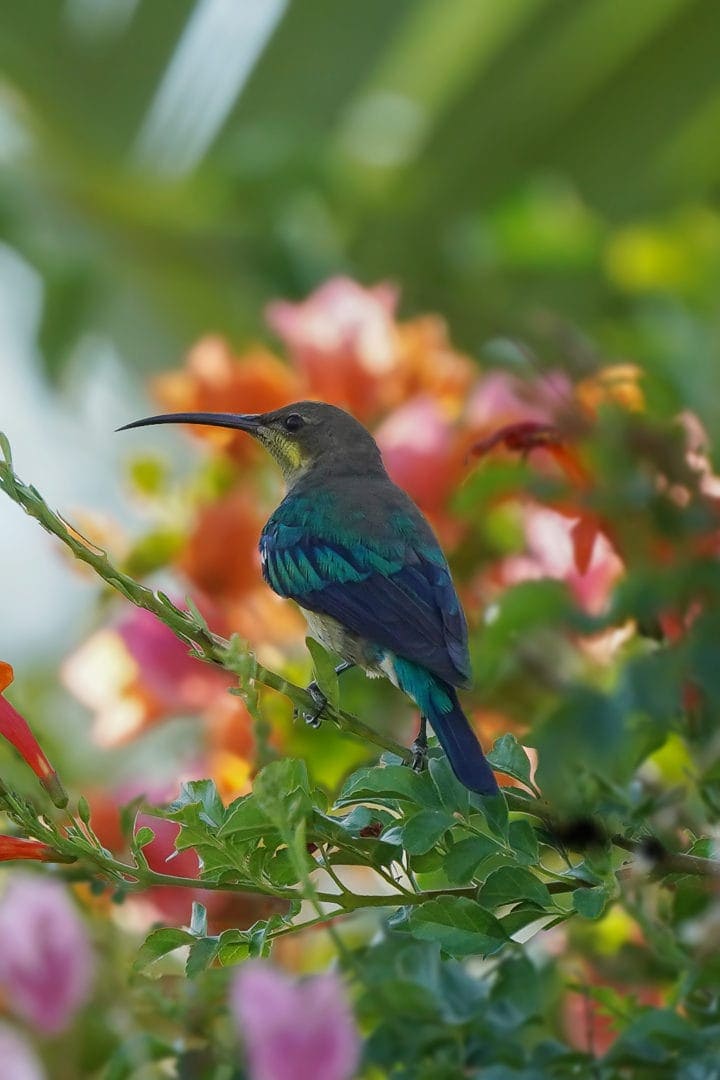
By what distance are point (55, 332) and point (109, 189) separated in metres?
0.96

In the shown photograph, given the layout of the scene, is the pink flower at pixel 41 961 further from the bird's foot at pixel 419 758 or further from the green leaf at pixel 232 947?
the bird's foot at pixel 419 758

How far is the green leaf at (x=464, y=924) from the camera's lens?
2.65 feet

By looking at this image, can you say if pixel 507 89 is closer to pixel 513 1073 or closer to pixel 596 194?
pixel 596 194

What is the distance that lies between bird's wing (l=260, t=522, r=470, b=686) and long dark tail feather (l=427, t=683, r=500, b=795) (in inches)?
3.2

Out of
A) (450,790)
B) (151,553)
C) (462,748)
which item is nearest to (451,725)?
(462,748)

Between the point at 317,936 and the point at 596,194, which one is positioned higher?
the point at 596,194

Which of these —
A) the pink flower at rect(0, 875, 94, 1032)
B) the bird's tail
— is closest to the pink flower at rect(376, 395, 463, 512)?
the bird's tail

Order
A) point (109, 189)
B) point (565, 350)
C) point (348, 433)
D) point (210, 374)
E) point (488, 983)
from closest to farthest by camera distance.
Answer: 1. point (488, 983)
2. point (565, 350)
3. point (210, 374)
4. point (348, 433)
5. point (109, 189)

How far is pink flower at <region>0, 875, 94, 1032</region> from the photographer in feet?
2.12

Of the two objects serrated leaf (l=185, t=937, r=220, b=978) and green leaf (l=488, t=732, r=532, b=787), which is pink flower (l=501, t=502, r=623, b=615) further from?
serrated leaf (l=185, t=937, r=220, b=978)

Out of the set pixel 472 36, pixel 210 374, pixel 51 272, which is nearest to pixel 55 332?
pixel 51 272

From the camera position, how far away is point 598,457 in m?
0.94

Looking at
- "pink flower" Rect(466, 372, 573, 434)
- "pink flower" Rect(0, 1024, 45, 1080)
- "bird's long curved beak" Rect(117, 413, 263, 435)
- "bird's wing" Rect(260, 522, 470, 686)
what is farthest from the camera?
"bird's long curved beak" Rect(117, 413, 263, 435)

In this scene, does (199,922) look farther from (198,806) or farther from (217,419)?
(217,419)
